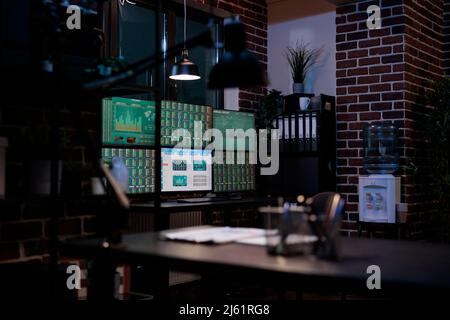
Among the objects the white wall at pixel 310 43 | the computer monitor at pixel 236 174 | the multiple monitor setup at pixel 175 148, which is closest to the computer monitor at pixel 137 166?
the multiple monitor setup at pixel 175 148

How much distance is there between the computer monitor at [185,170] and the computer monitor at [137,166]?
4.8 inches

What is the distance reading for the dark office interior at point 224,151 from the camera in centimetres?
172

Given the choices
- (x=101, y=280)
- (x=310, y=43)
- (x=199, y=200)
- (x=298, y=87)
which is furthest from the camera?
(x=310, y=43)

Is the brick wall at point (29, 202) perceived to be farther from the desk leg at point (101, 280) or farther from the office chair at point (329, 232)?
the office chair at point (329, 232)

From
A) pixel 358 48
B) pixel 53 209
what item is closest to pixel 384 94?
pixel 358 48

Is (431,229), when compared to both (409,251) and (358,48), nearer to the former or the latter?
(358,48)

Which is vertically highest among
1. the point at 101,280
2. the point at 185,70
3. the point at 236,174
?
the point at 185,70

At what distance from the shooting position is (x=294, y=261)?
1547 millimetres

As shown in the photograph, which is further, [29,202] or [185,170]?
[185,170]

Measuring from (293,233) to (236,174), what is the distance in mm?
3128

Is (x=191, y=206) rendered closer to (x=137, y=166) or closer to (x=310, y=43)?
(x=137, y=166)

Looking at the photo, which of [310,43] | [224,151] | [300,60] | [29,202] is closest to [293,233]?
[29,202]

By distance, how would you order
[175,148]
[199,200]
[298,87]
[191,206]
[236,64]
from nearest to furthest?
[236,64]
[191,206]
[199,200]
[175,148]
[298,87]
